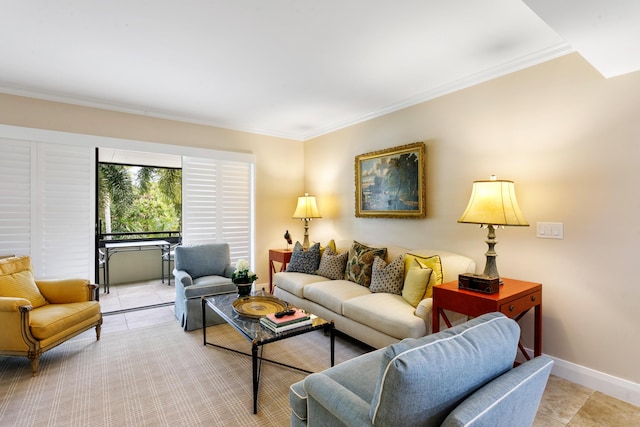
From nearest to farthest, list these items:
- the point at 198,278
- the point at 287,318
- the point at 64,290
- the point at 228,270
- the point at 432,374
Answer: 1. the point at 432,374
2. the point at 287,318
3. the point at 64,290
4. the point at 198,278
5. the point at 228,270

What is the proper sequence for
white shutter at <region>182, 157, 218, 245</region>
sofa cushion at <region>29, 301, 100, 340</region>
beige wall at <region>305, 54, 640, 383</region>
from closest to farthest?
beige wall at <region>305, 54, 640, 383</region> → sofa cushion at <region>29, 301, 100, 340</region> → white shutter at <region>182, 157, 218, 245</region>

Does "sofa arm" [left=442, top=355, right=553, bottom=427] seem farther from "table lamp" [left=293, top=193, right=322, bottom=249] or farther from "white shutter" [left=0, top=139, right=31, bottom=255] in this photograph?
"white shutter" [left=0, top=139, right=31, bottom=255]

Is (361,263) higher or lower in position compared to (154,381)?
higher

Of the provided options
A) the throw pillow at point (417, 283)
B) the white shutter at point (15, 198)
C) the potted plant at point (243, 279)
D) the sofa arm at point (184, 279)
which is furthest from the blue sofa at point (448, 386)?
the white shutter at point (15, 198)

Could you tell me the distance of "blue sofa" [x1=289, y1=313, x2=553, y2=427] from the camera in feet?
3.21

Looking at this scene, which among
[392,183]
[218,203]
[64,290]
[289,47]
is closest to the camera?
[289,47]

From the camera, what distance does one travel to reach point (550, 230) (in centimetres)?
253

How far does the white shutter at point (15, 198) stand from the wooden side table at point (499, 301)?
419cm

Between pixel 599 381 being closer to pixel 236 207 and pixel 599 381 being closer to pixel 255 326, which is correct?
pixel 255 326

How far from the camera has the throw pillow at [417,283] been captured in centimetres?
275

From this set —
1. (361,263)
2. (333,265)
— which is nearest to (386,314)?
(361,263)

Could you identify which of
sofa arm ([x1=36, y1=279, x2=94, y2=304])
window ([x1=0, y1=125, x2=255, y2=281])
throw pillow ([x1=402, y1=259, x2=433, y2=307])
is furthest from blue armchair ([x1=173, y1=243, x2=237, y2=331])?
throw pillow ([x1=402, y1=259, x2=433, y2=307])

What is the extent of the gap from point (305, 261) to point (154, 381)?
6.81ft

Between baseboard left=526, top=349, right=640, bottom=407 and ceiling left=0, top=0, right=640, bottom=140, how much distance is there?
83.7 inches
